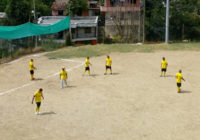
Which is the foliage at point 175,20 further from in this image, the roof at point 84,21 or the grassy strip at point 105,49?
the grassy strip at point 105,49

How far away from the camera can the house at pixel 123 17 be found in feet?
132

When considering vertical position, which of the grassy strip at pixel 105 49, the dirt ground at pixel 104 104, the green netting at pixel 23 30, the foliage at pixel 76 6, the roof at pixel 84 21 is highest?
the foliage at pixel 76 6

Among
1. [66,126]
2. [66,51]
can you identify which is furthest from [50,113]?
[66,51]

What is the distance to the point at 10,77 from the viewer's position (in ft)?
75.4

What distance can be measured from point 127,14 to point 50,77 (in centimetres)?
2194

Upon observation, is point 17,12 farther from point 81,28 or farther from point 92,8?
point 92,8

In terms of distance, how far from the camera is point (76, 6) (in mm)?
52562

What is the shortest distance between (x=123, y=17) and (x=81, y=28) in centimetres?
656

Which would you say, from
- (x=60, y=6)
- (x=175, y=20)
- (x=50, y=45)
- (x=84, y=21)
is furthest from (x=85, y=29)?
(x=60, y=6)

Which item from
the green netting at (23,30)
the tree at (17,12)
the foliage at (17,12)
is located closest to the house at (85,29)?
the foliage at (17,12)

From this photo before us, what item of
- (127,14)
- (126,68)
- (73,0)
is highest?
(73,0)

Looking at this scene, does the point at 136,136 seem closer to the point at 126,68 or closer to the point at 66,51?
the point at 126,68

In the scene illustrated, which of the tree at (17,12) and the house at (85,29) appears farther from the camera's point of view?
the house at (85,29)

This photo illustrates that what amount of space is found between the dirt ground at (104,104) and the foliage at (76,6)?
93.2 feet
